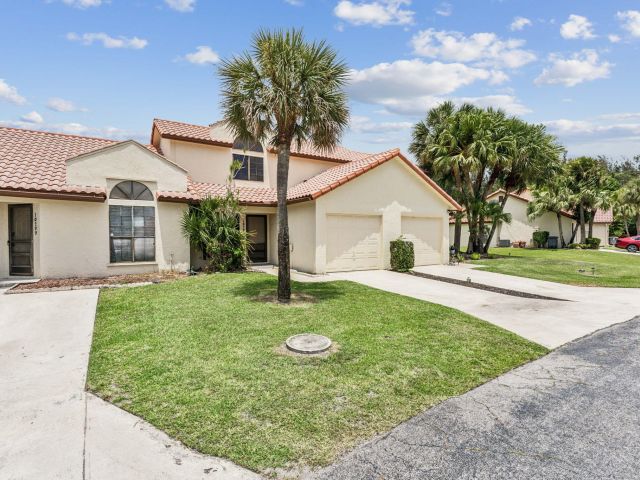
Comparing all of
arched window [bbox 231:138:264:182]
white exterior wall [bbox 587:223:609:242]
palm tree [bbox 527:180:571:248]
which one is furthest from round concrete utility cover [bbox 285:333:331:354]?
white exterior wall [bbox 587:223:609:242]

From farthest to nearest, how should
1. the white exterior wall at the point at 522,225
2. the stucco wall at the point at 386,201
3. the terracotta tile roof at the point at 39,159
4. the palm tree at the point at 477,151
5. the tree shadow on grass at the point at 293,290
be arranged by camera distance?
the white exterior wall at the point at 522,225 → the palm tree at the point at 477,151 → the stucco wall at the point at 386,201 → the terracotta tile roof at the point at 39,159 → the tree shadow on grass at the point at 293,290

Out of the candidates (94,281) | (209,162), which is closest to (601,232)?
(209,162)

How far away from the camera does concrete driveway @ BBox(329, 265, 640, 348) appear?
25.1ft

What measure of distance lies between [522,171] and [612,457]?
914 inches

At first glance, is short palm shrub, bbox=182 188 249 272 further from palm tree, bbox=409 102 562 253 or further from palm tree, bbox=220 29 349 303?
palm tree, bbox=409 102 562 253

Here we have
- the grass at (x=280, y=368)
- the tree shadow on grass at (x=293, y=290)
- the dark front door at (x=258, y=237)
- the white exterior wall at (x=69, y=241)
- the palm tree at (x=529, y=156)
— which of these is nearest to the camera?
the grass at (x=280, y=368)

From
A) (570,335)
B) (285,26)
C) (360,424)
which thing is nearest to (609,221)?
(570,335)

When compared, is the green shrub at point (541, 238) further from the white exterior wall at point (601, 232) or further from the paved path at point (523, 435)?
the paved path at point (523, 435)

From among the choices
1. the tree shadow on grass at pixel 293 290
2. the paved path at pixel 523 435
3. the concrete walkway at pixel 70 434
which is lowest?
the paved path at pixel 523 435

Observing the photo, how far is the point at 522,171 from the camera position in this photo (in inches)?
904

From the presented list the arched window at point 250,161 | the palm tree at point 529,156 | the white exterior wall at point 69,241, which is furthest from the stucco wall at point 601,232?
the white exterior wall at point 69,241

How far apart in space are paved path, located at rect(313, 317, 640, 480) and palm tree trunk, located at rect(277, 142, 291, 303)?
5486mm

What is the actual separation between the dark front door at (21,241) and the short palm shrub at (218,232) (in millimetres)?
5011

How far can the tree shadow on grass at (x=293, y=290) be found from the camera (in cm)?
966
